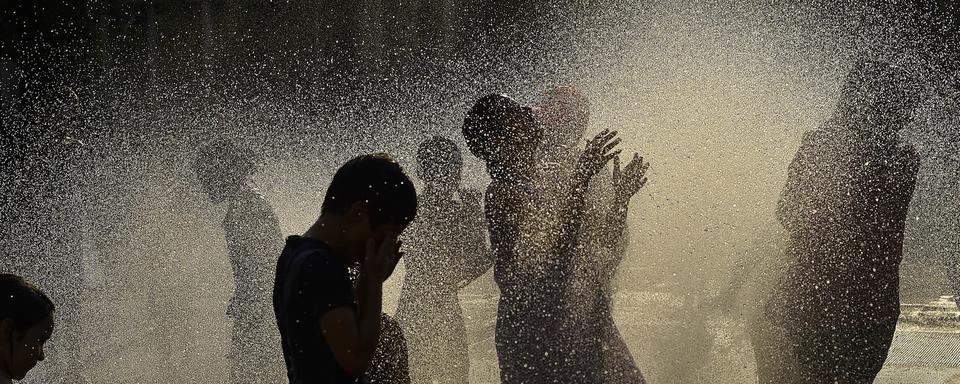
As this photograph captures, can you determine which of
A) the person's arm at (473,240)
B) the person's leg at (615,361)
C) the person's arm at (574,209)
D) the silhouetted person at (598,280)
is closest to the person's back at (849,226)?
the silhouetted person at (598,280)

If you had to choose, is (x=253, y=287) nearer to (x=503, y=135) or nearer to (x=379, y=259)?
(x=503, y=135)

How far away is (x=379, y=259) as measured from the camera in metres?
2.28

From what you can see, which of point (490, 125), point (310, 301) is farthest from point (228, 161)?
point (310, 301)

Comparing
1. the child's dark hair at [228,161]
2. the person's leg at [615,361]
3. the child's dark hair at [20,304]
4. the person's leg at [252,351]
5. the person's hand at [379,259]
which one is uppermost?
the person's hand at [379,259]

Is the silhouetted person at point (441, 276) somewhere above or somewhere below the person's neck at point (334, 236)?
below

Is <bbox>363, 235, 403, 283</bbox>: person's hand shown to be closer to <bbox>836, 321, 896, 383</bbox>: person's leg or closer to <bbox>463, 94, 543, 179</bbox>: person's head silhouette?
<bbox>463, 94, 543, 179</bbox>: person's head silhouette

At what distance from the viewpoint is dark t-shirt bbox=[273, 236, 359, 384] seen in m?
2.20

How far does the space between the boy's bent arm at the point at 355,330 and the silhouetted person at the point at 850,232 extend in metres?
2.30

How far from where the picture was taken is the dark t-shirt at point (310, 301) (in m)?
2.20

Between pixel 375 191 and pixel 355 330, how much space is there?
29cm

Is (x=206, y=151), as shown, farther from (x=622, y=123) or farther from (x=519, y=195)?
(x=622, y=123)

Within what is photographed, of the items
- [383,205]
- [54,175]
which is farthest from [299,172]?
[383,205]

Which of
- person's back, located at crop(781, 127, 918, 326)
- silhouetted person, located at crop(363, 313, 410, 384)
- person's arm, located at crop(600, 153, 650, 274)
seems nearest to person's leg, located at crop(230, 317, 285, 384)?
person's arm, located at crop(600, 153, 650, 274)

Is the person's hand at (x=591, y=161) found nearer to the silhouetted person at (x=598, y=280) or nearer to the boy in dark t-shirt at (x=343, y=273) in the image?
the silhouetted person at (x=598, y=280)
